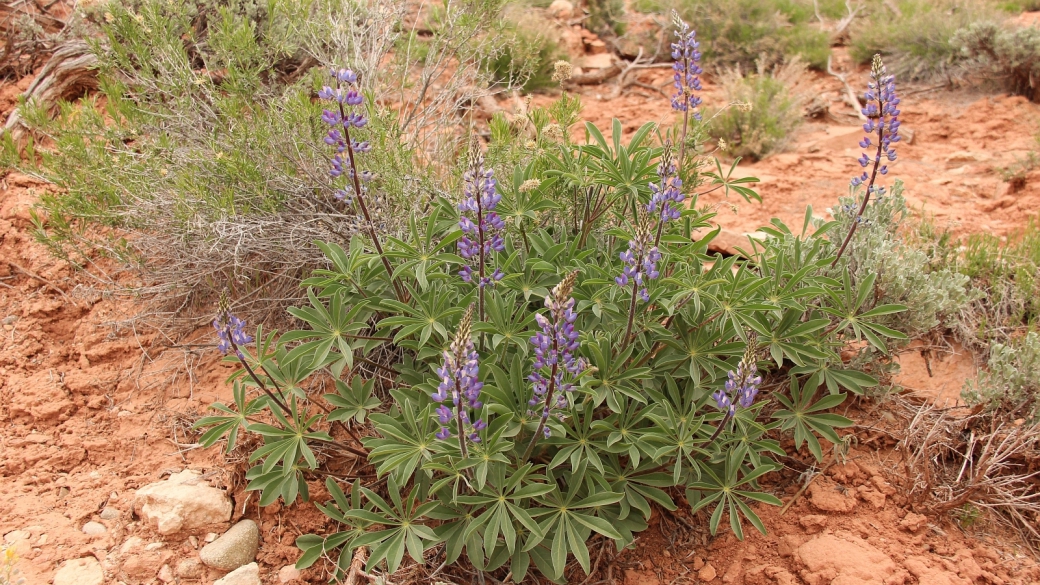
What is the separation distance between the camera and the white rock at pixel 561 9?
359 inches

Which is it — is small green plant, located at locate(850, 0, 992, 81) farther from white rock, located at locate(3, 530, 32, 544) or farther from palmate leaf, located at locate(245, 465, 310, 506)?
white rock, located at locate(3, 530, 32, 544)

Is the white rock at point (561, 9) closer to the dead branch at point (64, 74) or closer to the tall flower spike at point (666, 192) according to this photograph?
the dead branch at point (64, 74)

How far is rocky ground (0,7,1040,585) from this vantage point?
2.83 metres

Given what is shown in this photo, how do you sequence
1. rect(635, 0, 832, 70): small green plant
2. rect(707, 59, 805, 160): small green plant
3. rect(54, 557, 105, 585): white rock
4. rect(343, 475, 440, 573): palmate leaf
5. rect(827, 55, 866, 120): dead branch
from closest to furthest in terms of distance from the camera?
1. rect(343, 475, 440, 573): palmate leaf
2. rect(54, 557, 105, 585): white rock
3. rect(707, 59, 805, 160): small green plant
4. rect(827, 55, 866, 120): dead branch
5. rect(635, 0, 832, 70): small green plant

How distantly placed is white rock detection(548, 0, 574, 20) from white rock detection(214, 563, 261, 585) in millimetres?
7758

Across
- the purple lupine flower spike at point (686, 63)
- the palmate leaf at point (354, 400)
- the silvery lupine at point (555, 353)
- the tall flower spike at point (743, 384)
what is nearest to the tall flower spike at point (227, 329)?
the palmate leaf at point (354, 400)

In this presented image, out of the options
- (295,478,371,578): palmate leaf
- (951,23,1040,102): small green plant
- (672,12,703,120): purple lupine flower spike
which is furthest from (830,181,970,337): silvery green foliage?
(951,23,1040,102): small green plant

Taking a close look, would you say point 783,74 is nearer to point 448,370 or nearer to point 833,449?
point 833,449

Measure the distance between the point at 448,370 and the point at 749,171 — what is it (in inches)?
181

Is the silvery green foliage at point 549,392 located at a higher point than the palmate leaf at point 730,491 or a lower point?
higher

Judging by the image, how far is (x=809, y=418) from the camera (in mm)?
2977

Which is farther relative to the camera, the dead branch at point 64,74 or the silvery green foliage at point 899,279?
the dead branch at point 64,74

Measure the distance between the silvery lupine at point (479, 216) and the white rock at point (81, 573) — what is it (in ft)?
5.71

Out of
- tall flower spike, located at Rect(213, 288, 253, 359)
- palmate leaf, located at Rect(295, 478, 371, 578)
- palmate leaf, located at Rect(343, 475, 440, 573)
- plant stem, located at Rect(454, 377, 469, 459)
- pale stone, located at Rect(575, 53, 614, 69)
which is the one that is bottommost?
palmate leaf, located at Rect(295, 478, 371, 578)
